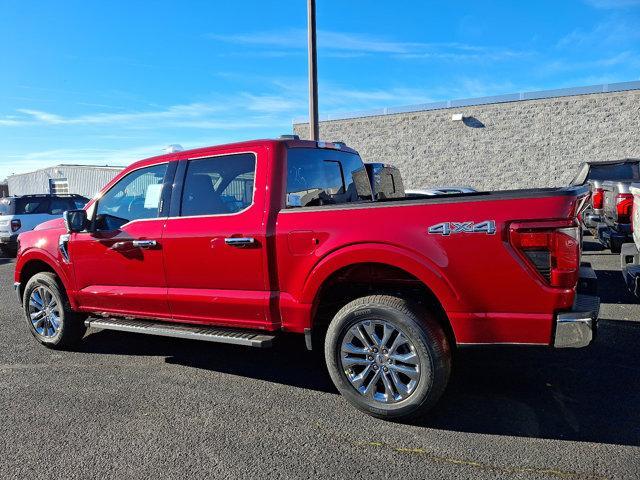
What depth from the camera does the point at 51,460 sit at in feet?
10.1

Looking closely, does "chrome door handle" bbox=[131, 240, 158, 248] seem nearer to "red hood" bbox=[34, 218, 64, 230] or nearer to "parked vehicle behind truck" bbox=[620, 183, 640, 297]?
"red hood" bbox=[34, 218, 64, 230]

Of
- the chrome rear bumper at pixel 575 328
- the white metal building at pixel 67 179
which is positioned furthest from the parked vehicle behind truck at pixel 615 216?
the white metal building at pixel 67 179

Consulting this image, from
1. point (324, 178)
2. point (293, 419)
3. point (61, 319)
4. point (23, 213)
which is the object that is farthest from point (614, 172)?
→ point (23, 213)

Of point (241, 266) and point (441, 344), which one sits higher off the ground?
point (241, 266)

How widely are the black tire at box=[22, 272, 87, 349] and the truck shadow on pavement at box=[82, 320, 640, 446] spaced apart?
226 millimetres

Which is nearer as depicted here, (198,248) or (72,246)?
(198,248)

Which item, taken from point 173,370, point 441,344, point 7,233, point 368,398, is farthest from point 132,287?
point 7,233

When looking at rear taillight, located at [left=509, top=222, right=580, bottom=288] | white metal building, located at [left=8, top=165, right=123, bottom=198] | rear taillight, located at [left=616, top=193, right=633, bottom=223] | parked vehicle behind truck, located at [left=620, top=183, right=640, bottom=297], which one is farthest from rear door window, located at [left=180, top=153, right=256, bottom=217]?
white metal building, located at [left=8, top=165, right=123, bottom=198]

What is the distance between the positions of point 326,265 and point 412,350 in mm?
796

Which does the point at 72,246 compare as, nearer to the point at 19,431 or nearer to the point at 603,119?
the point at 19,431

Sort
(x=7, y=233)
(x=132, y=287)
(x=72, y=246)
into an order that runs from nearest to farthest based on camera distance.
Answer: (x=132, y=287) → (x=72, y=246) → (x=7, y=233)

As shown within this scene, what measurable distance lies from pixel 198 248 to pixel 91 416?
1407mm

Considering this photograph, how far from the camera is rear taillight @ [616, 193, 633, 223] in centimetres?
690

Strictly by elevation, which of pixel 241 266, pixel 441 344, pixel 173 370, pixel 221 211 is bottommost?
pixel 173 370
